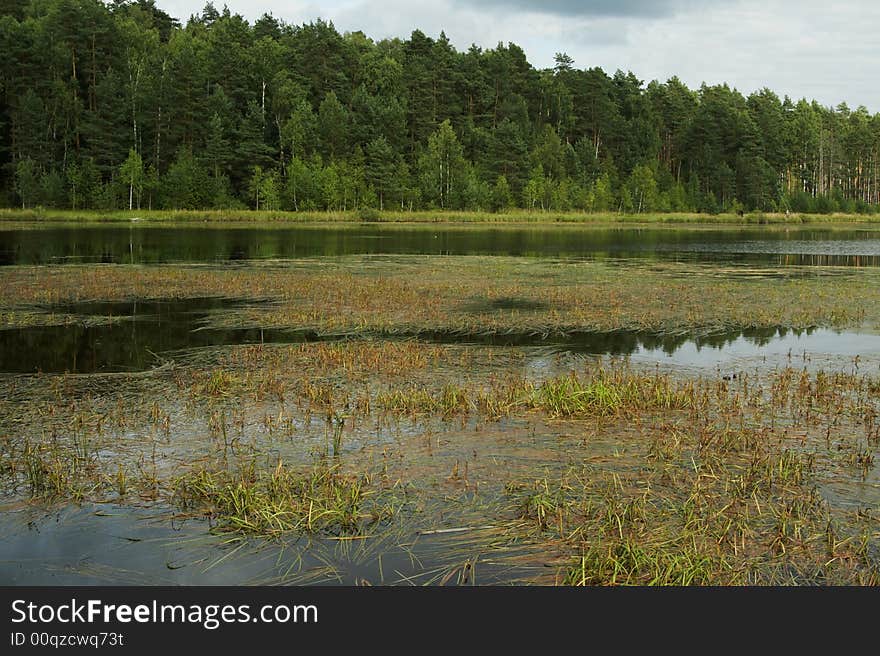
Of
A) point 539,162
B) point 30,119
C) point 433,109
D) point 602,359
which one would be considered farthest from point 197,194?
point 602,359

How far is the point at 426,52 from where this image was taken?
11856 cm

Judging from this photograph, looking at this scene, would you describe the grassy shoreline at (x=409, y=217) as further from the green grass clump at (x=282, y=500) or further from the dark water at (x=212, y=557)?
the dark water at (x=212, y=557)

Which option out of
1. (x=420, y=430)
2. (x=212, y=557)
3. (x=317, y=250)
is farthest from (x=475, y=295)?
(x=317, y=250)

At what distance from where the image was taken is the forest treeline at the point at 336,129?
83625 millimetres

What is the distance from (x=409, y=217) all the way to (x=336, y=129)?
15.7 metres

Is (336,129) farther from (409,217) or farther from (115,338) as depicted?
(115,338)

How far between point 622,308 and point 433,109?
9286 centimetres

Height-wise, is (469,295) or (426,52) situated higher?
(426,52)

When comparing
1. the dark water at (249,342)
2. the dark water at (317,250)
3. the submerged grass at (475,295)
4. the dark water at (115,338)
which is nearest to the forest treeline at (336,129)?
the dark water at (317,250)

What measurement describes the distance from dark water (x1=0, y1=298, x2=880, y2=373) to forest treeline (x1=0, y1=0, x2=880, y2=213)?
6738 centimetres

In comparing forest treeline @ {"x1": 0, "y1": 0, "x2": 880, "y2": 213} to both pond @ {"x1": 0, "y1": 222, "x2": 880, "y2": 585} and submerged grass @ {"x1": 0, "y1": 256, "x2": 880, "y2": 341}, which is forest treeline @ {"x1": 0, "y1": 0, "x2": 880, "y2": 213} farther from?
pond @ {"x1": 0, "y1": 222, "x2": 880, "y2": 585}

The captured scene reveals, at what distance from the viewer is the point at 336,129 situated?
93.9 metres
